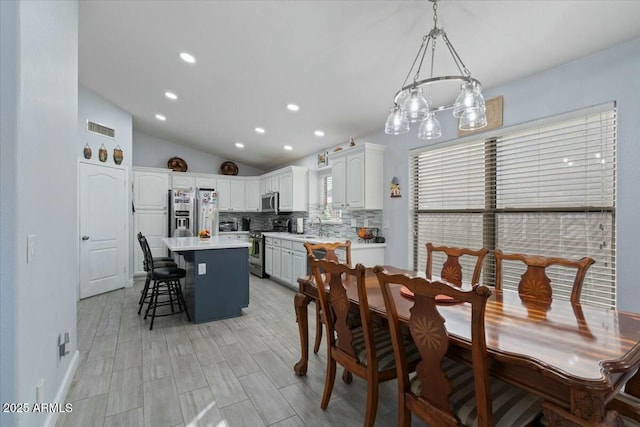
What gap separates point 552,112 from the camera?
2533 mm

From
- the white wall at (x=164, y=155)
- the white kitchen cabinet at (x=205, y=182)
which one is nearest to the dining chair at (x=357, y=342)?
the white kitchen cabinet at (x=205, y=182)

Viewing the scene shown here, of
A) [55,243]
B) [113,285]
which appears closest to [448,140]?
[55,243]

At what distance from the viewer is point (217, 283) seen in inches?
143

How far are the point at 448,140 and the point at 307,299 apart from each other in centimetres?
240

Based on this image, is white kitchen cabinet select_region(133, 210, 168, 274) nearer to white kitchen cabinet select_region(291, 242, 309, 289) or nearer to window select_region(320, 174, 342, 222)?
white kitchen cabinet select_region(291, 242, 309, 289)

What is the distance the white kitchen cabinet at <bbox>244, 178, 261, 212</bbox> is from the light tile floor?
4.11 meters

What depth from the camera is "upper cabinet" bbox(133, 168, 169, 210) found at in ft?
19.4

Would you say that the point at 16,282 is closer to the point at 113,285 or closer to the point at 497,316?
the point at 497,316

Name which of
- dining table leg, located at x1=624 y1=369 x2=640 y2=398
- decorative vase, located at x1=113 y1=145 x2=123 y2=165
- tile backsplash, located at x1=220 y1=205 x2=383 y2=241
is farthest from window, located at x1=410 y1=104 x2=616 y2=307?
decorative vase, located at x1=113 y1=145 x2=123 y2=165

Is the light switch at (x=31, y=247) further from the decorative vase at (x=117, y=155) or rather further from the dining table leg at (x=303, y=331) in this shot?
the decorative vase at (x=117, y=155)

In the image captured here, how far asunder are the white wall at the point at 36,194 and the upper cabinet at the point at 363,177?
3143mm

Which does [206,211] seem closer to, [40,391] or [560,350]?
[40,391]

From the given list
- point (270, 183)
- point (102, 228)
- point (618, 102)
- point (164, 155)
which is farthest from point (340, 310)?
point (164, 155)

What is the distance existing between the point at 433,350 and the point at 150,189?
6255mm
